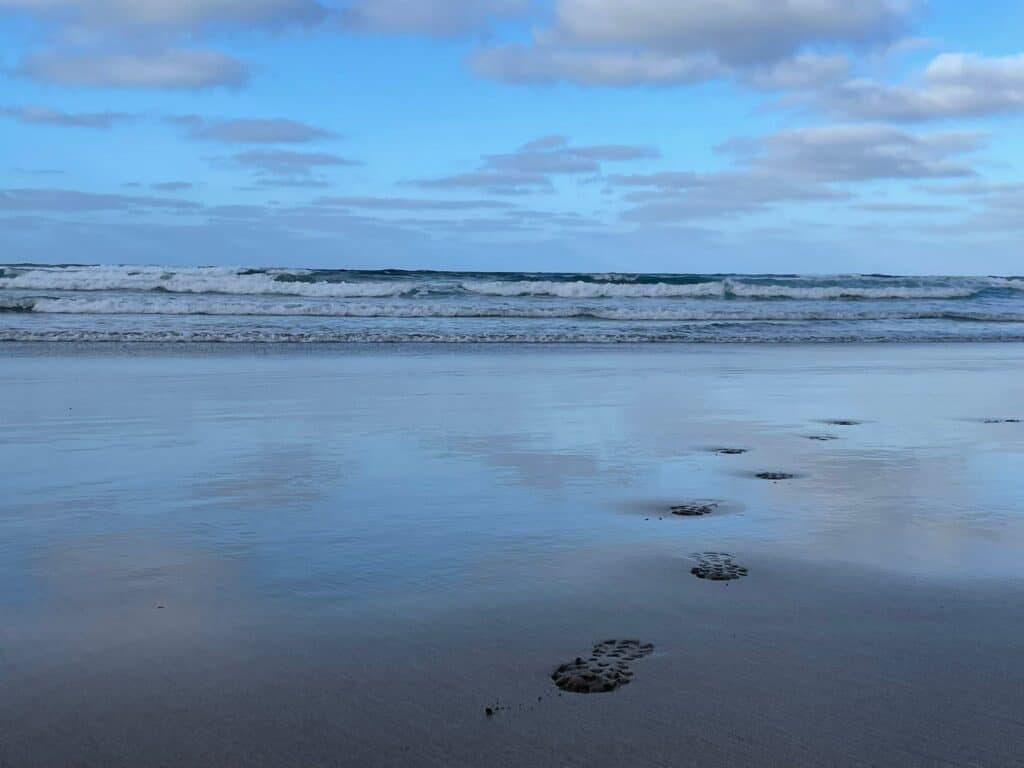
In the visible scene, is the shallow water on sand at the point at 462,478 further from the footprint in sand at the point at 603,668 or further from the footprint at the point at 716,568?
the footprint in sand at the point at 603,668

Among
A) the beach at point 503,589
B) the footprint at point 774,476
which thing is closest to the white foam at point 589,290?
the beach at point 503,589

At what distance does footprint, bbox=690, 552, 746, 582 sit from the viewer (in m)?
3.61

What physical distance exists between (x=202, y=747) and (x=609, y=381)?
8.63m

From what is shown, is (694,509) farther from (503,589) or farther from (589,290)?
(589,290)

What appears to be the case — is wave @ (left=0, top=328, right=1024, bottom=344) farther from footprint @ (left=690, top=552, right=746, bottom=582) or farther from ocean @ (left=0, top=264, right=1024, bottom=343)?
footprint @ (left=690, top=552, right=746, bottom=582)

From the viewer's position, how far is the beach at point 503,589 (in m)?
2.39

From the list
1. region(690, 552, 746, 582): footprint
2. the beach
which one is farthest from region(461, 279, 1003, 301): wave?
region(690, 552, 746, 582): footprint

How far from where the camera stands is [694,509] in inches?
187

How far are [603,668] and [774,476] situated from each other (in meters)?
3.01

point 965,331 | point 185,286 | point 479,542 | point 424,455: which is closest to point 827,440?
point 424,455

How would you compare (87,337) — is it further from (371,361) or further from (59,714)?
(59,714)

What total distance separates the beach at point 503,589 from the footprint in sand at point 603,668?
0.03 m

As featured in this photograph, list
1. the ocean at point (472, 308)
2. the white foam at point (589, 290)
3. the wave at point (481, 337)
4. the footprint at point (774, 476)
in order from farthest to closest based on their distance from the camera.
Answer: the white foam at point (589, 290) → the ocean at point (472, 308) → the wave at point (481, 337) → the footprint at point (774, 476)

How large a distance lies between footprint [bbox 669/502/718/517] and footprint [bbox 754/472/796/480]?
29.7 inches
